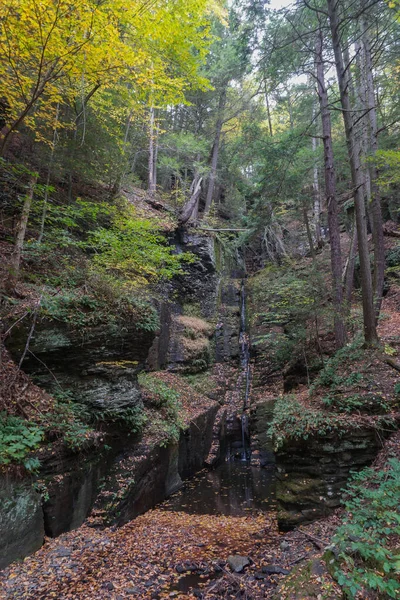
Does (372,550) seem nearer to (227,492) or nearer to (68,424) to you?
(68,424)

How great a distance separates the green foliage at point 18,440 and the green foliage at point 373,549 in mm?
4008

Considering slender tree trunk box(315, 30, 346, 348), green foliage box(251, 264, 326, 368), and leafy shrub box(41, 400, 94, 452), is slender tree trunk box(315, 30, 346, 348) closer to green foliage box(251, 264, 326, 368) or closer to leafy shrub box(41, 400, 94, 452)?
green foliage box(251, 264, 326, 368)

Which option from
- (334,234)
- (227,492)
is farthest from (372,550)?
(334,234)

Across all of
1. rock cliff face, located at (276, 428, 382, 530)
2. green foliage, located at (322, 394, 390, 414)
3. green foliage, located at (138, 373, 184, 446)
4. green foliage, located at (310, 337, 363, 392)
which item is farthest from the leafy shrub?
green foliage, located at (310, 337, 363, 392)

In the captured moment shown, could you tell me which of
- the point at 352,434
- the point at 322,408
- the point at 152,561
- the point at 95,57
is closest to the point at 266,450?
the point at 322,408

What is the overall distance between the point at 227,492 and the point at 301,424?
3872 millimetres

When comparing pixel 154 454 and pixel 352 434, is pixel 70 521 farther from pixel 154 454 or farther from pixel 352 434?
pixel 352 434

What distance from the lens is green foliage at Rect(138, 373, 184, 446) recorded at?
791cm

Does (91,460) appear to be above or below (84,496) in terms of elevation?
above

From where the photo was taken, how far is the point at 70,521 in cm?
506

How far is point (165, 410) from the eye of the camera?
8680 millimetres

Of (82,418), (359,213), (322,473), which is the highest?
(359,213)

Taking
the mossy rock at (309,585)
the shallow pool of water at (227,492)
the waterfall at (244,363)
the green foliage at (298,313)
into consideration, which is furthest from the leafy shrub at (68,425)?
the waterfall at (244,363)

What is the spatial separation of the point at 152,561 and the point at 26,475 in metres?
2.37
